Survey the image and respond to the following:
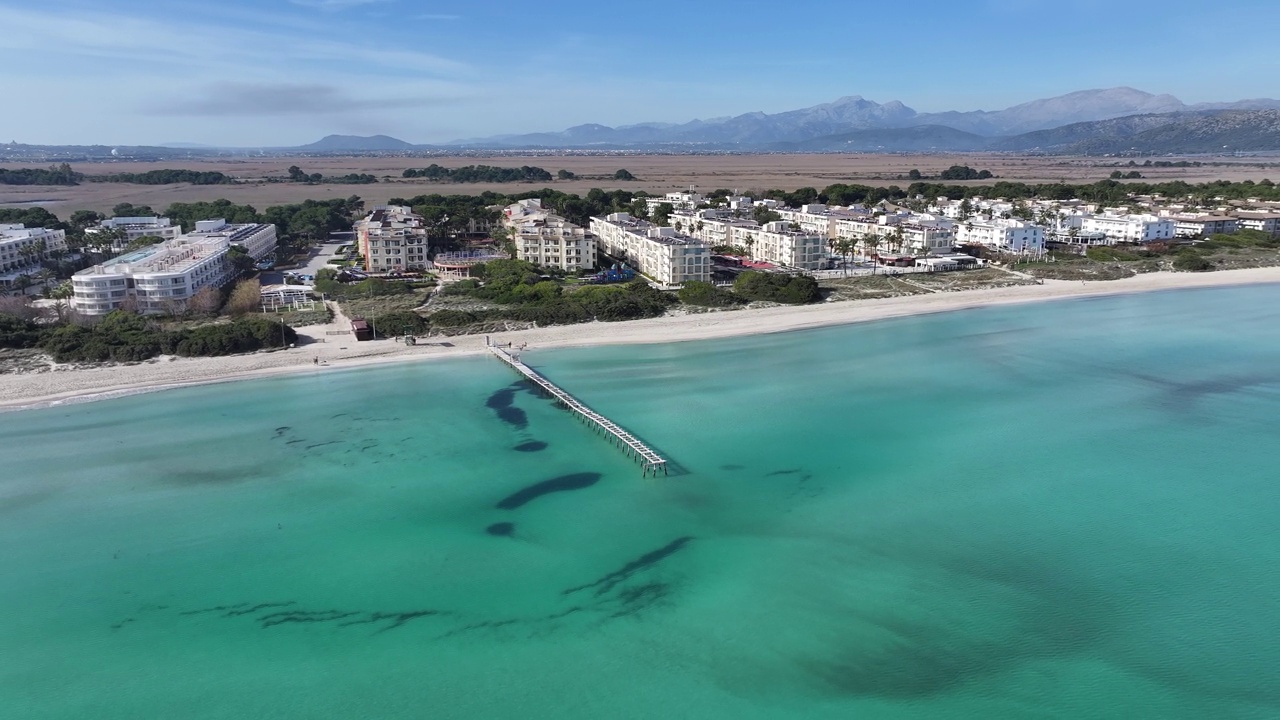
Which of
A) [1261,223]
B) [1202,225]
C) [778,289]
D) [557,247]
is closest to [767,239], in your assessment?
[778,289]

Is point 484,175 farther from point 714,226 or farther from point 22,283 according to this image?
point 22,283

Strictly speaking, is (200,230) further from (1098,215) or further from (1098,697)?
(1098,215)

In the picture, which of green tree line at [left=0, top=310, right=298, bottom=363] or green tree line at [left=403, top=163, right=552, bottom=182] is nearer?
green tree line at [left=0, top=310, right=298, bottom=363]

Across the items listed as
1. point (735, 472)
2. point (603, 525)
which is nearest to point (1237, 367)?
point (735, 472)

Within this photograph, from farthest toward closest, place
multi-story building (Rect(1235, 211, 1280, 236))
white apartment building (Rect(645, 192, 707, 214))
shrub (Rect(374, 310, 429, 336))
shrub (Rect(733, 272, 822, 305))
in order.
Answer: white apartment building (Rect(645, 192, 707, 214))
multi-story building (Rect(1235, 211, 1280, 236))
shrub (Rect(733, 272, 822, 305))
shrub (Rect(374, 310, 429, 336))

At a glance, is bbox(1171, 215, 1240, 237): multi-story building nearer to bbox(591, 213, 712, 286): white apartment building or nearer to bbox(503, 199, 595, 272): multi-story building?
bbox(591, 213, 712, 286): white apartment building

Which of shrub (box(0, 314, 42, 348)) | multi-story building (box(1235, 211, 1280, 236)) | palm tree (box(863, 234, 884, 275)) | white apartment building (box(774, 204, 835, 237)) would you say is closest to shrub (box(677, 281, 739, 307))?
palm tree (box(863, 234, 884, 275))

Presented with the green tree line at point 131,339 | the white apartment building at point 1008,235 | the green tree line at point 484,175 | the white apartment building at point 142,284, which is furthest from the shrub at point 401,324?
the green tree line at point 484,175
